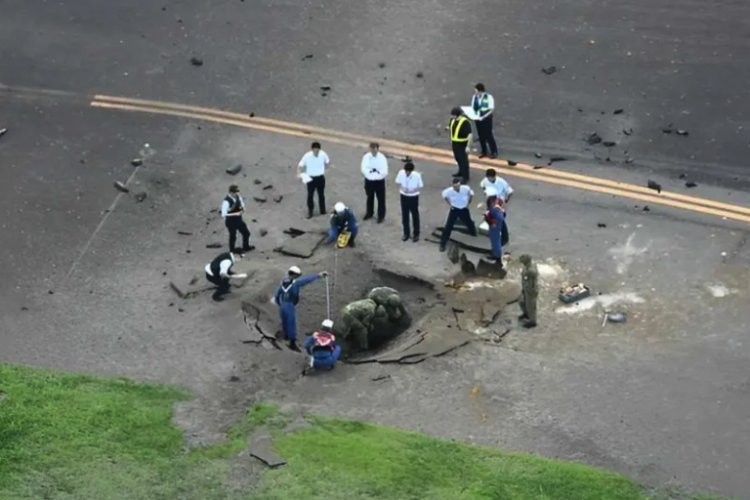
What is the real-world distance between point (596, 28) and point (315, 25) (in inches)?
249

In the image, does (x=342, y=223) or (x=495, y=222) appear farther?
(x=342, y=223)

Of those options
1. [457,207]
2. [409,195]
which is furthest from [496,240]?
[409,195]

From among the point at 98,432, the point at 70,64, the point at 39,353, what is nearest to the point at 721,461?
the point at 98,432

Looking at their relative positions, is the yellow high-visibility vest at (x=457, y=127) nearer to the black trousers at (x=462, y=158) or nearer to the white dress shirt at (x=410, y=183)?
the black trousers at (x=462, y=158)

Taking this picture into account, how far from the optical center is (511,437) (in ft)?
57.5

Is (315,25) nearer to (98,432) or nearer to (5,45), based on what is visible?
(5,45)

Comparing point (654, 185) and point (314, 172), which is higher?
point (314, 172)

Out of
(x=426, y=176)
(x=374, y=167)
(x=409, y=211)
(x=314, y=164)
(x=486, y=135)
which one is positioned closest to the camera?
(x=409, y=211)

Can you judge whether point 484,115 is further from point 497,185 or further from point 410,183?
point 410,183

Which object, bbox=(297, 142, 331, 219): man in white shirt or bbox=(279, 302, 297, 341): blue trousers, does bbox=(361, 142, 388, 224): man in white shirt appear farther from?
bbox=(279, 302, 297, 341): blue trousers

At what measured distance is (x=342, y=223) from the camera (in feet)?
71.6

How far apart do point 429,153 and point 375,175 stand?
2430 millimetres

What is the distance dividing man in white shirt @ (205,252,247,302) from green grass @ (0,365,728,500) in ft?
10.2

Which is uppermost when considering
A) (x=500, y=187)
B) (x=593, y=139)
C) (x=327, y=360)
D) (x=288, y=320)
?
(x=593, y=139)
